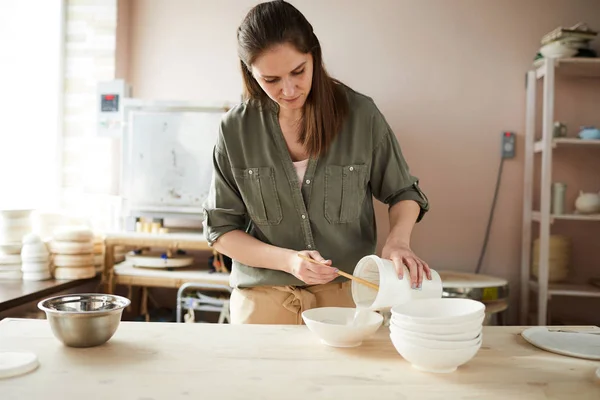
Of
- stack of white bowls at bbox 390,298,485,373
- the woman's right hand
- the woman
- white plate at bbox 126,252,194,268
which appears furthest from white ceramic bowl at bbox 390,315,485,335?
white plate at bbox 126,252,194,268

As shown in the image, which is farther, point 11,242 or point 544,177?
point 544,177

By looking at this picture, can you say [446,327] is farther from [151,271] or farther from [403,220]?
[151,271]

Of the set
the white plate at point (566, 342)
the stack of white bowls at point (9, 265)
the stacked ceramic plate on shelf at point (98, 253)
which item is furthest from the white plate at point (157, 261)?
the white plate at point (566, 342)

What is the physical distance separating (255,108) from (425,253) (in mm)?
2156

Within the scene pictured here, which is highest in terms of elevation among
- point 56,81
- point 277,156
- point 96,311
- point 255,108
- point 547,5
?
point 547,5

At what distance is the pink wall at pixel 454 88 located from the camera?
140 inches

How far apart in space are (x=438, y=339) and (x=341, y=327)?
0.24 metres

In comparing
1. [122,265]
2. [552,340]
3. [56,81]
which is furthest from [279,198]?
[56,81]

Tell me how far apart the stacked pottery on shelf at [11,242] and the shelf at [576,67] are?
300cm

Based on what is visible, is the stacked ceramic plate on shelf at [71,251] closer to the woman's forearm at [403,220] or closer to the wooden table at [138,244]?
the wooden table at [138,244]

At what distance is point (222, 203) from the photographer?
1.79m

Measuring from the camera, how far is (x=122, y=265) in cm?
324

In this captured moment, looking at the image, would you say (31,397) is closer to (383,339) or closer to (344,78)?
(383,339)

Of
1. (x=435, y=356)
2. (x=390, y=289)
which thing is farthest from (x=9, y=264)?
(x=435, y=356)
